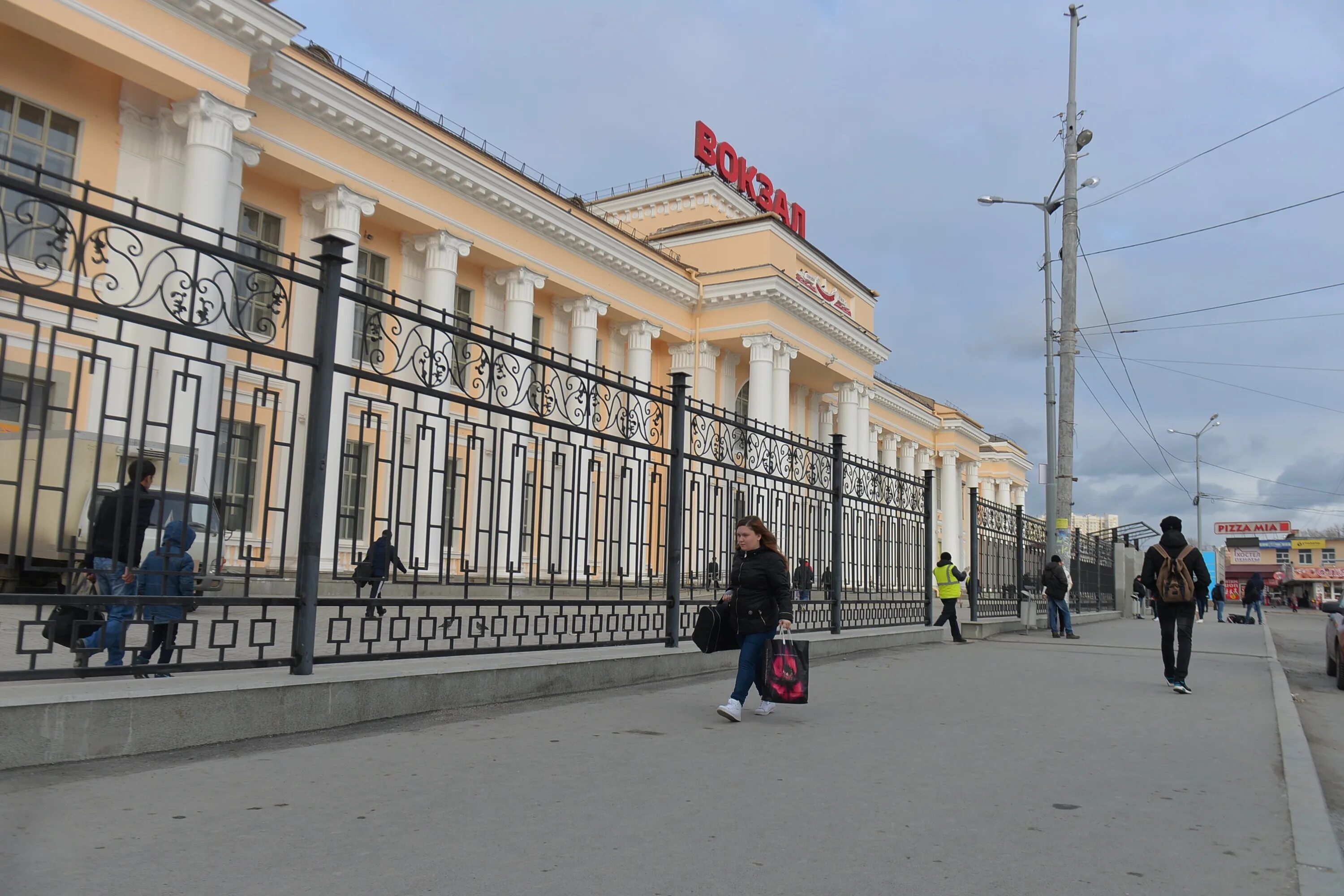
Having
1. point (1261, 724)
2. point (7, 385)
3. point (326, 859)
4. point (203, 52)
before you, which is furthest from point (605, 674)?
point (203, 52)

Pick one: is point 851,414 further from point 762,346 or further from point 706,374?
point 706,374

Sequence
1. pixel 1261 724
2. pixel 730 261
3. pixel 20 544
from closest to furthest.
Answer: pixel 1261 724 < pixel 20 544 < pixel 730 261

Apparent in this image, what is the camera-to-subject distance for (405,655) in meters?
6.55

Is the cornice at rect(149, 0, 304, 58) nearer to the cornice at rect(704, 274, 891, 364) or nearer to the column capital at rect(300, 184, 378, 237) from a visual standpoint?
the column capital at rect(300, 184, 378, 237)

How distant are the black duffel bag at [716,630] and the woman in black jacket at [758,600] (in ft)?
0.15

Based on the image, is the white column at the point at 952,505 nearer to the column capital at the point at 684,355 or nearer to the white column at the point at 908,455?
the white column at the point at 908,455

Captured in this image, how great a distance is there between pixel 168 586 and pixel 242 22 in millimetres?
16278

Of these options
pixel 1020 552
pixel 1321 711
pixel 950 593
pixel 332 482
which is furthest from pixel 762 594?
pixel 1020 552

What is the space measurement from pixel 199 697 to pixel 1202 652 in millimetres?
15352

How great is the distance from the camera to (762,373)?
33.4m

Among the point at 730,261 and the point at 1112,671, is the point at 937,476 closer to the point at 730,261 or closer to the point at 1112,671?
the point at 730,261

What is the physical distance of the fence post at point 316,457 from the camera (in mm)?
5793

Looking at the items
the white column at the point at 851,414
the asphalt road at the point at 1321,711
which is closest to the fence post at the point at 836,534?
the asphalt road at the point at 1321,711

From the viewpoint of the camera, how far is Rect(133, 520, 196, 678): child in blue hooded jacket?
523 centimetres
